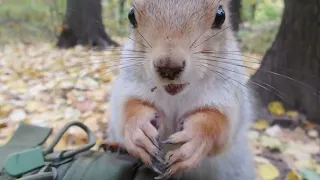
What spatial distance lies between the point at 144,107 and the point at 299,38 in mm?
1155

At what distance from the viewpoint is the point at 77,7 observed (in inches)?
77.4

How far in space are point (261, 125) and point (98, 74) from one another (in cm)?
67

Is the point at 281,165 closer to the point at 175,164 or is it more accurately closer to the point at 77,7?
the point at 175,164

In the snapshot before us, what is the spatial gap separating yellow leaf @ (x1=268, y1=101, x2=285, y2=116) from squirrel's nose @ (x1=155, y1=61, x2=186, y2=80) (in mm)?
1211

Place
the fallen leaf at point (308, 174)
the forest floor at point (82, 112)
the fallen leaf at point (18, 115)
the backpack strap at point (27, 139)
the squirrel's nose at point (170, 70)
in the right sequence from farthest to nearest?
the fallen leaf at point (18, 115) < the forest floor at point (82, 112) < the fallen leaf at point (308, 174) < the backpack strap at point (27, 139) < the squirrel's nose at point (170, 70)

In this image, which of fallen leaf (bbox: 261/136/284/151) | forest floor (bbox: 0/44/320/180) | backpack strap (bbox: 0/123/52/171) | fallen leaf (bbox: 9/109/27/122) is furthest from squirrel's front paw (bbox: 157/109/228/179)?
fallen leaf (bbox: 9/109/27/122)

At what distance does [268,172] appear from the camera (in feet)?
4.46

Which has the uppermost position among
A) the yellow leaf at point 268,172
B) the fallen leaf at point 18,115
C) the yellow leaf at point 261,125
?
the fallen leaf at point 18,115

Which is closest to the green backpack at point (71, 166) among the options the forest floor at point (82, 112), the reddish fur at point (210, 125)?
the reddish fur at point (210, 125)

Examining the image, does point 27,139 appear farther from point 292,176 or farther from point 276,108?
point 276,108

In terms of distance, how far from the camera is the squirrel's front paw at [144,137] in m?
0.73

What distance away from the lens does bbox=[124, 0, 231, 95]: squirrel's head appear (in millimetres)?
669

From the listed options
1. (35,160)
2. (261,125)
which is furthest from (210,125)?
(261,125)

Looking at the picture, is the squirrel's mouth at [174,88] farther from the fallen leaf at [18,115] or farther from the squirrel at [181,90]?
the fallen leaf at [18,115]
